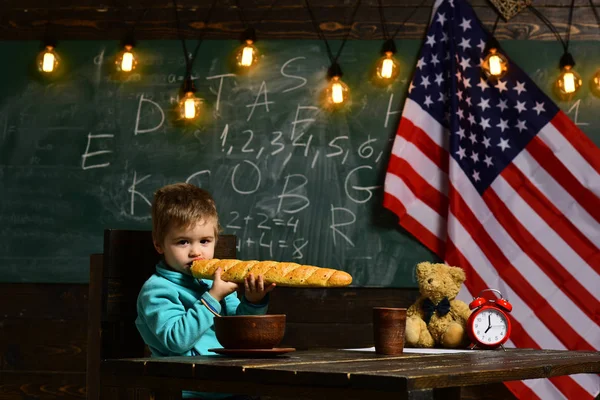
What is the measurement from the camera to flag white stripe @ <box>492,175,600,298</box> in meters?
3.69

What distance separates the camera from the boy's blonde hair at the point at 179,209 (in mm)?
2264

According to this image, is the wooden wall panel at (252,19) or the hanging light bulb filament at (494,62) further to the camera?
the wooden wall panel at (252,19)

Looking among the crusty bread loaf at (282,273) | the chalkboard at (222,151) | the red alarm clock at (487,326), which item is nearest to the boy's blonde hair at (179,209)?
the crusty bread loaf at (282,273)

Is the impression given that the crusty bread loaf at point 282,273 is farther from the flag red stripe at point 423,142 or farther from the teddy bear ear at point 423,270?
the flag red stripe at point 423,142

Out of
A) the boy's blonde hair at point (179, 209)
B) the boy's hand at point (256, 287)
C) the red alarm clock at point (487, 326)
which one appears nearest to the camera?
the boy's hand at point (256, 287)

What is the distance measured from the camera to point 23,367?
395cm

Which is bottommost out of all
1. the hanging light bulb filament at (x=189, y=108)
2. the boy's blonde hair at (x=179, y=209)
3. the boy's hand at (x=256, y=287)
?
the boy's hand at (x=256, y=287)

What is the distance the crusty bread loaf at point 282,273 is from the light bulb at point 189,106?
1.94 meters

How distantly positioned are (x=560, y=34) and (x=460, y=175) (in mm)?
865

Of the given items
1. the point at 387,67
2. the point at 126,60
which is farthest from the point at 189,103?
the point at 387,67

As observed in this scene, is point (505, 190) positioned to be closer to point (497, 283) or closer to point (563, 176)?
point (563, 176)

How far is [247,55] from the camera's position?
154 inches

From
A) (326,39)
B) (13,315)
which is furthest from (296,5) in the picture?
(13,315)

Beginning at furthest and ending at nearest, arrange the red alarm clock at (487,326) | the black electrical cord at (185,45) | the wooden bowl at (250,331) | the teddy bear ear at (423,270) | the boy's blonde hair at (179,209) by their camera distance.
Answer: the black electrical cord at (185,45)
the teddy bear ear at (423,270)
the red alarm clock at (487,326)
the boy's blonde hair at (179,209)
the wooden bowl at (250,331)
